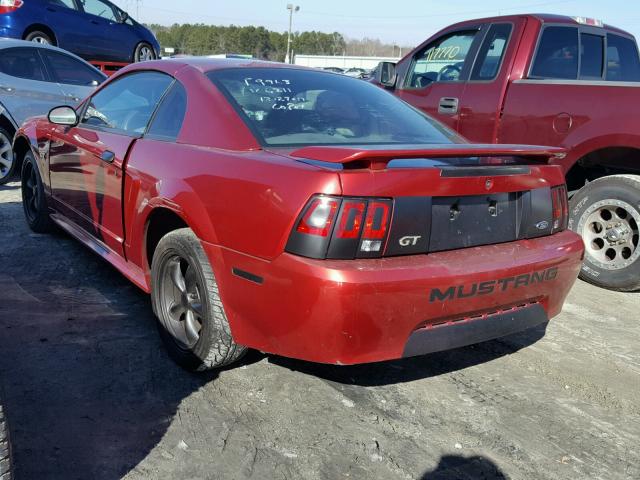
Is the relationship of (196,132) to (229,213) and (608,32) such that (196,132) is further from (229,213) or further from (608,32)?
(608,32)

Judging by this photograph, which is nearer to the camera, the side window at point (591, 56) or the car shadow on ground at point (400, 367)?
the car shadow on ground at point (400, 367)

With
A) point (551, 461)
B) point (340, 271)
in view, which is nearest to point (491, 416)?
point (551, 461)

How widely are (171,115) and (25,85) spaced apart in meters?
5.11

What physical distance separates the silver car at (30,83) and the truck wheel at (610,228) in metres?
6.02

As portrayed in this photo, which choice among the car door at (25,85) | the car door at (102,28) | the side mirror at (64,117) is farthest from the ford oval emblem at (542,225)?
the car door at (102,28)

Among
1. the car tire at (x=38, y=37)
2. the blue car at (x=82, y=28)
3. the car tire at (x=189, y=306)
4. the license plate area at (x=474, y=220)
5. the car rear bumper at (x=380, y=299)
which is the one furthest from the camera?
the car tire at (x=38, y=37)

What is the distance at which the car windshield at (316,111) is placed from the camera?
9.80 ft

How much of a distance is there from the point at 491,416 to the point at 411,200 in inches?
43.9

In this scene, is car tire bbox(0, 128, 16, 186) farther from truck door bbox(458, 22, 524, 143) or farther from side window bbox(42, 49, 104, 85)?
truck door bbox(458, 22, 524, 143)

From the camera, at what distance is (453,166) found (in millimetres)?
2521

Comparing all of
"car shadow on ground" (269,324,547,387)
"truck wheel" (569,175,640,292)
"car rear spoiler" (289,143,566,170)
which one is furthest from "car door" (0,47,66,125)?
"truck wheel" (569,175,640,292)

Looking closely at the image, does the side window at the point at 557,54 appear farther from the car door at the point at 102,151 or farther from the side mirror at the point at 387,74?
the car door at the point at 102,151

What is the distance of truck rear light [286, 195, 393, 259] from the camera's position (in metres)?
2.30

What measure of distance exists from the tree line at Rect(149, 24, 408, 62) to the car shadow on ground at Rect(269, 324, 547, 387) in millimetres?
78497
